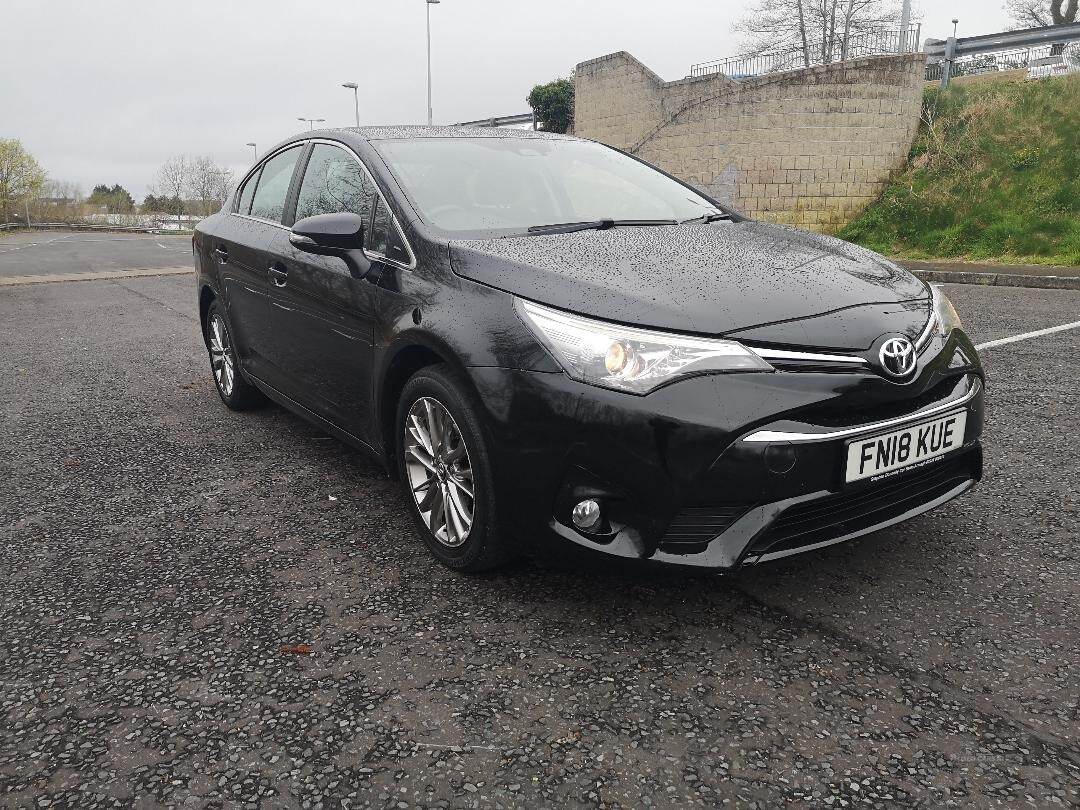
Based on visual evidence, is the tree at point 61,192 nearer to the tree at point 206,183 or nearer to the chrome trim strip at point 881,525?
the tree at point 206,183

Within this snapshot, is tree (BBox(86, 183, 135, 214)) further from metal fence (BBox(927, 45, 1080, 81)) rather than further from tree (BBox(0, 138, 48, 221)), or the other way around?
metal fence (BBox(927, 45, 1080, 81))

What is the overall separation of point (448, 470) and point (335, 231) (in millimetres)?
997

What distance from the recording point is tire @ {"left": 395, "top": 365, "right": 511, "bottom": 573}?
8.53 ft

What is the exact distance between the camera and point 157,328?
28.5 ft

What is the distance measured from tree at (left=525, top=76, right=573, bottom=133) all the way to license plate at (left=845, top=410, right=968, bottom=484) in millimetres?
35457

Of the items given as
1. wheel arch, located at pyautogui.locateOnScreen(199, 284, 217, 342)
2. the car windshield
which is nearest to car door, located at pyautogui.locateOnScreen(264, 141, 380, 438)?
the car windshield

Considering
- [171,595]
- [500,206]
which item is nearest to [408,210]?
[500,206]

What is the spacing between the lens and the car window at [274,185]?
13.8ft

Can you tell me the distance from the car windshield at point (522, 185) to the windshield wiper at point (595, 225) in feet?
0.09

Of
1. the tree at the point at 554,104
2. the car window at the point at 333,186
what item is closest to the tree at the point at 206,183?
the tree at the point at 554,104

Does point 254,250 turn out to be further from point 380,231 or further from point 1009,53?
point 1009,53

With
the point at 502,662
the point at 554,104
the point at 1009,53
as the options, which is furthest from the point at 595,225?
the point at 554,104

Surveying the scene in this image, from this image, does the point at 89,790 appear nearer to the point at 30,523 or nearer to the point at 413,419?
the point at 413,419

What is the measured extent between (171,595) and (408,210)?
1.53 metres
